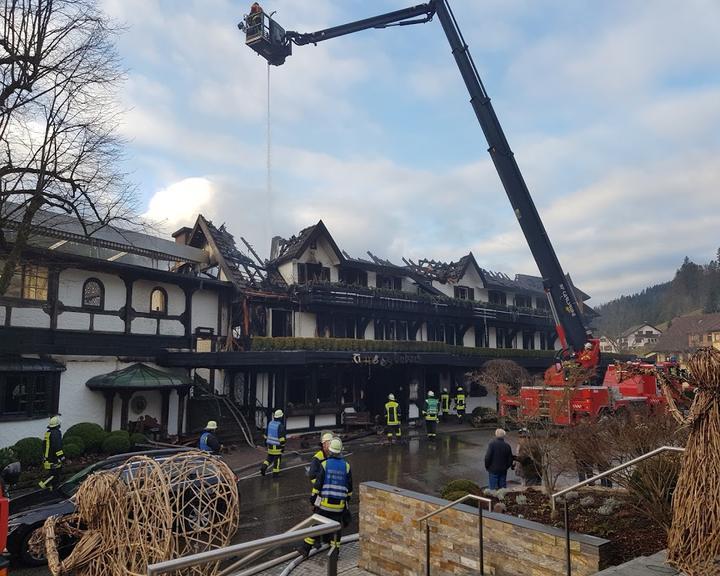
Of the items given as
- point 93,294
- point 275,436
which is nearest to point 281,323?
point 93,294

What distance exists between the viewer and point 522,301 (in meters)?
42.6

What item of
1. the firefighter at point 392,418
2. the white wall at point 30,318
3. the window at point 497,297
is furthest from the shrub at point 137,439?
the window at point 497,297

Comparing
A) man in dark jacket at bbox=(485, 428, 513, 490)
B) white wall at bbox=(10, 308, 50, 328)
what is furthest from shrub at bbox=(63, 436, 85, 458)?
man in dark jacket at bbox=(485, 428, 513, 490)

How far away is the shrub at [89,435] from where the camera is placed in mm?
17859

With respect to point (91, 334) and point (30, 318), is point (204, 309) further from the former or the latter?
point (30, 318)

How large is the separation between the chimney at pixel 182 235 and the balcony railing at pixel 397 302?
29.4ft

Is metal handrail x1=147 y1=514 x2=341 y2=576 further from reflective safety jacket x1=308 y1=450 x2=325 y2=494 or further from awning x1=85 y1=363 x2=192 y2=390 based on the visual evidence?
awning x1=85 y1=363 x2=192 y2=390

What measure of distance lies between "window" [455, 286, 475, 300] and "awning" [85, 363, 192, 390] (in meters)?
20.8

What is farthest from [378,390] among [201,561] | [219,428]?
[201,561]

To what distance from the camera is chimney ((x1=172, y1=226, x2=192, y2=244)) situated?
3102 centimetres

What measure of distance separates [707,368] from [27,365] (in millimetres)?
19685

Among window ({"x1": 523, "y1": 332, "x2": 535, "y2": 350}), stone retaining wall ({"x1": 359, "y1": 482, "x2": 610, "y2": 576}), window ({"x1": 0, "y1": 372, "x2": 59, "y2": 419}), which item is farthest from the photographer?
window ({"x1": 523, "y1": 332, "x2": 535, "y2": 350})

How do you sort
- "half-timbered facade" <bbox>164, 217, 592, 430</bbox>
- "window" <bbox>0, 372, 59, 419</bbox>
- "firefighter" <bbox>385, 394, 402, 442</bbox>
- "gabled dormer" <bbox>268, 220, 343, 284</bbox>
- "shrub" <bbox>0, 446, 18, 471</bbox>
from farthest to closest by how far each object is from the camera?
"gabled dormer" <bbox>268, 220, 343, 284</bbox> < "half-timbered facade" <bbox>164, 217, 592, 430</bbox> < "firefighter" <bbox>385, 394, 402, 442</bbox> < "window" <bbox>0, 372, 59, 419</bbox> < "shrub" <bbox>0, 446, 18, 471</bbox>

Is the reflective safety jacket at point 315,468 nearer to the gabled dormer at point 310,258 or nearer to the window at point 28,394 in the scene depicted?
the window at point 28,394
